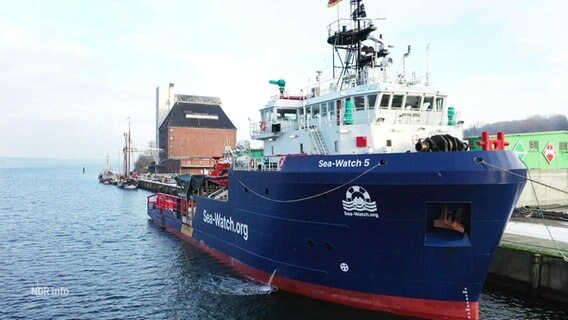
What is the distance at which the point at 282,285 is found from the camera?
43.7ft

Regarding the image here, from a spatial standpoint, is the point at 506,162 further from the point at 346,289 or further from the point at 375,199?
the point at 346,289

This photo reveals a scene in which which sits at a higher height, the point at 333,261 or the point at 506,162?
the point at 506,162

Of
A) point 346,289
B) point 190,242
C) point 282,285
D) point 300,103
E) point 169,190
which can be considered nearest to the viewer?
point 346,289

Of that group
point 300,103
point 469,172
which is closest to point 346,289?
point 469,172

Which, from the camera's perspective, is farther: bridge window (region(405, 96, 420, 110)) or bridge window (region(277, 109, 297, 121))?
bridge window (region(277, 109, 297, 121))

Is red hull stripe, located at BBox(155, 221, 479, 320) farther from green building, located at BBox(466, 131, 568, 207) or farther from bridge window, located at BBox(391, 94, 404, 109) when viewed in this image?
green building, located at BBox(466, 131, 568, 207)

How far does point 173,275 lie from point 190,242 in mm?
6165

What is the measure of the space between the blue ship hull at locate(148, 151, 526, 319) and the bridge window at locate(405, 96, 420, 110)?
4008 millimetres

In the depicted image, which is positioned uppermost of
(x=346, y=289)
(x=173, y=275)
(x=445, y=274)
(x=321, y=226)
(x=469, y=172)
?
(x=469, y=172)

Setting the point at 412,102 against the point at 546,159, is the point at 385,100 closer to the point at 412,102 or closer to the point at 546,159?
the point at 412,102

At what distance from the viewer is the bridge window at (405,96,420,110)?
1380cm

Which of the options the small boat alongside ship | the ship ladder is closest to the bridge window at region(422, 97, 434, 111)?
the small boat alongside ship

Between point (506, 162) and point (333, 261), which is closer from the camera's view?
point (506, 162)

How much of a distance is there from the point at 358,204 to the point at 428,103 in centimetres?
541
